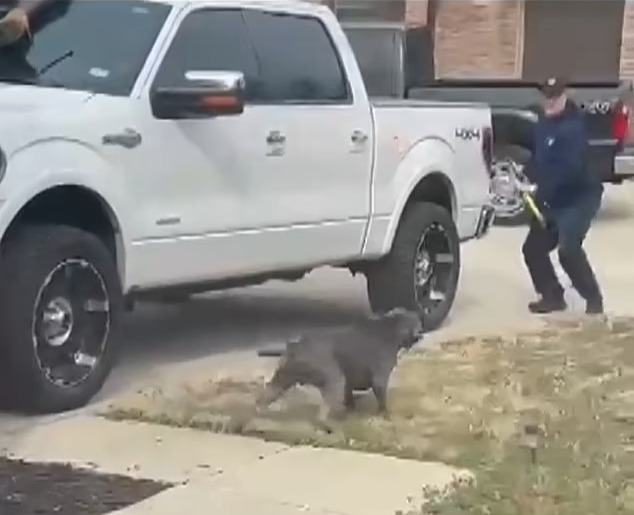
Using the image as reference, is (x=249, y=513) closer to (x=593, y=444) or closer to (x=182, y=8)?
(x=593, y=444)

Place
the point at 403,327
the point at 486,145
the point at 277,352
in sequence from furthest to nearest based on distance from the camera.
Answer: the point at 486,145 → the point at 277,352 → the point at 403,327

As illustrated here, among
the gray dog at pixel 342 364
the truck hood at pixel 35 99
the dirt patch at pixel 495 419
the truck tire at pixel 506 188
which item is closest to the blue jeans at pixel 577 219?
the dirt patch at pixel 495 419

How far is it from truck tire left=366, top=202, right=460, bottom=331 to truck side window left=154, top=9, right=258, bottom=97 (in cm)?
173

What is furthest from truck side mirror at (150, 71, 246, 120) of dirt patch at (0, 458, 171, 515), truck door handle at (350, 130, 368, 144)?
dirt patch at (0, 458, 171, 515)

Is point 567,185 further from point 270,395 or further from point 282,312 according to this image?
point 270,395

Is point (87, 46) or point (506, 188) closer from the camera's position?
point (87, 46)

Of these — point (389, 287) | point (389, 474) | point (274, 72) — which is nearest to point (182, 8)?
point (274, 72)

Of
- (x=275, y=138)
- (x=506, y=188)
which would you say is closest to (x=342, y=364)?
(x=275, y=138)

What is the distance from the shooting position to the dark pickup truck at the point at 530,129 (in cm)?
1548

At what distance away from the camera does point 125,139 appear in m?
7.80

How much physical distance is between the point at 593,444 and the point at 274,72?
323cm

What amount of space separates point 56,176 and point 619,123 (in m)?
9.20

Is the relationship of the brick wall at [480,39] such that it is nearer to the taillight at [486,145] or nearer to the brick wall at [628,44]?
the brick wall at [628,44]

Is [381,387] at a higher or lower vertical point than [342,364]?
lower
